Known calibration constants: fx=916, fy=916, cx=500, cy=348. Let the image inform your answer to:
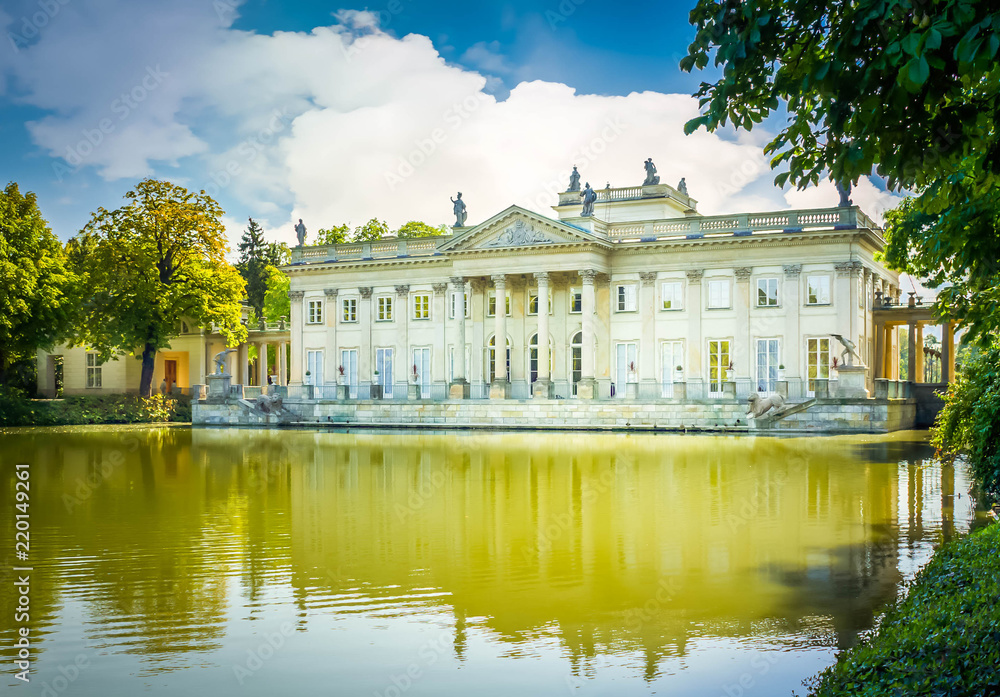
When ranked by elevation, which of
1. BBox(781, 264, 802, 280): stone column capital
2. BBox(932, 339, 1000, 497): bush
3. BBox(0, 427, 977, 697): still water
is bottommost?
BBox(0, 427, 977, 697): still water

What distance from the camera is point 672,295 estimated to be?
4362 cm

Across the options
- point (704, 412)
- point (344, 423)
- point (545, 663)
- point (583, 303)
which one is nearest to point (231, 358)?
point (344, 423)

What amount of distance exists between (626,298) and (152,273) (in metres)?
23.7

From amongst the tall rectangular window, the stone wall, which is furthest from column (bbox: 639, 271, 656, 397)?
the tall rectangular window

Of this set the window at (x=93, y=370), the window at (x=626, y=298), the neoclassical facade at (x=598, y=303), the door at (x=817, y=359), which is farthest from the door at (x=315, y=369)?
the door at (x=817, y=359)

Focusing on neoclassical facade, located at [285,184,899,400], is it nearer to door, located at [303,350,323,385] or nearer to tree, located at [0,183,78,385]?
door, located at [303,350,323,385]

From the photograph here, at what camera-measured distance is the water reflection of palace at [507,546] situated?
790 centimetres

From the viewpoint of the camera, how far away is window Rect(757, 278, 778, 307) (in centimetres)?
4150

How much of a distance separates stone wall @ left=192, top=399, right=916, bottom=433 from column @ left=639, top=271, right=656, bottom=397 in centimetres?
535

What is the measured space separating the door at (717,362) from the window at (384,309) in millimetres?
18007

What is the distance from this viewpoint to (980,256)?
30.1ft

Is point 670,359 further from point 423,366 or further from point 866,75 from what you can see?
point 866,75

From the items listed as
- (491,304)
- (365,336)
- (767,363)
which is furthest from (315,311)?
(767,363)

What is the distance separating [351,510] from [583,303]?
3030 centimetres
